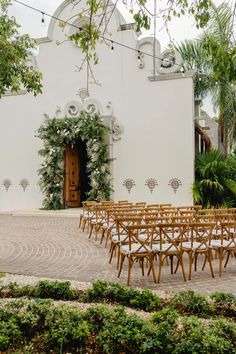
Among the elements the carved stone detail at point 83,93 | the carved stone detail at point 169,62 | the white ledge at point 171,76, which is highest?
the carved stone detail at point 169,62

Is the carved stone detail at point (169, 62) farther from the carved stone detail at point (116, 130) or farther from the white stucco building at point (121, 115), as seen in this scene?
the carved stone detail at point (116, 130)

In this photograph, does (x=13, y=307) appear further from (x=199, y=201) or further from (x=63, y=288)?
(x=199, y=201)

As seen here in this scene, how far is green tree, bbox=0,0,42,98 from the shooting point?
221 inches

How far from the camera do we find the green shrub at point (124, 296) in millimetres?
4324

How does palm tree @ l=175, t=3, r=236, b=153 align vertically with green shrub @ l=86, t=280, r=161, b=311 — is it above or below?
above

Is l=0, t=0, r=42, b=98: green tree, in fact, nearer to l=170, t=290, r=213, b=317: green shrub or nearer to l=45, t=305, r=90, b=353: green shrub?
l=45, t=305, r=90, b=353: green shrub

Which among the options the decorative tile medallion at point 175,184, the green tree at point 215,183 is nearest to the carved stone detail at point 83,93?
the decorative tile medallion at point 175,184

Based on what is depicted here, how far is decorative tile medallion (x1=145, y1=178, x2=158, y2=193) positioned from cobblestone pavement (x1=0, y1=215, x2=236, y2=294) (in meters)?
4.73

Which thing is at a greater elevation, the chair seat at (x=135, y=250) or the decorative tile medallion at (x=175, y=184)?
the decorative tile medallion at (x=175, y=184)

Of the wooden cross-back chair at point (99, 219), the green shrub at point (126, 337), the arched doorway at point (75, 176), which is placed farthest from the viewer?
the arched doorway at point (75, 176)

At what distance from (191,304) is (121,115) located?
11505mm

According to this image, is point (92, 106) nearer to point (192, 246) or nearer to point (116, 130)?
point (116, 130)

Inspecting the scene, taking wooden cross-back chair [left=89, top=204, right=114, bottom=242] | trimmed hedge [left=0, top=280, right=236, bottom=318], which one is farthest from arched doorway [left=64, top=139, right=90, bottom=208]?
trimmed hedge [left=0, top=280, right=236, bottom=318]

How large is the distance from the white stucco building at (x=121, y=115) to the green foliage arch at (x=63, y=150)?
2.10 ft
